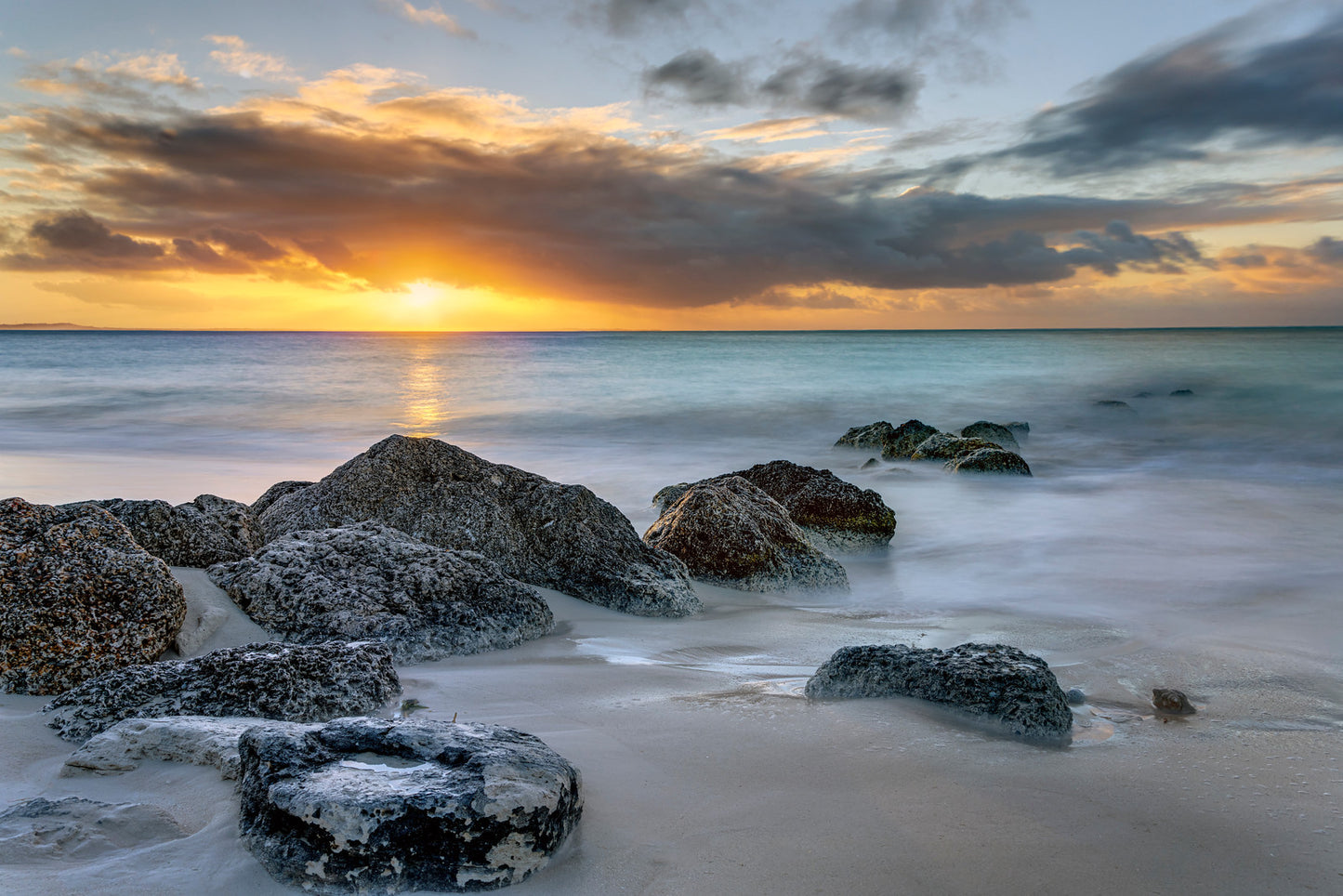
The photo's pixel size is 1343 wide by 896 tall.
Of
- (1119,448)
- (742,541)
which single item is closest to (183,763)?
(742,541)

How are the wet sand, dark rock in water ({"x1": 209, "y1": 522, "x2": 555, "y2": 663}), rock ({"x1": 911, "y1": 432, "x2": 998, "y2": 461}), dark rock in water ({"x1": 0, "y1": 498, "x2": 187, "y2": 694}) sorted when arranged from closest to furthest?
1. the wet sand
2. dark rock in water ({"x1": 0, "y1": 498, "x2": 187, "y2": 694})
3. dark rock in water ({"x1": 209, "y1": 522, "x2": 555, "y2": 663})
4. rock ({"x1": 911, "y1": 432, "x2": 998, "y2": 461})

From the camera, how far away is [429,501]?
5.23m

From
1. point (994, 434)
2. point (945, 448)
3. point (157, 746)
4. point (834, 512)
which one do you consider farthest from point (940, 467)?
point (157, 746)

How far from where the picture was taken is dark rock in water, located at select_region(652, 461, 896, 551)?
736 centimetres

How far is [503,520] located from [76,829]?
3212 millimetres

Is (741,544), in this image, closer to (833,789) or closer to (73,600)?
(833,789)

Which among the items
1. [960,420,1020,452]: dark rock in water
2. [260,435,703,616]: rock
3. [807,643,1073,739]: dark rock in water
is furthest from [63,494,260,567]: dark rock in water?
[960,420,1020,452]: dark rock in water

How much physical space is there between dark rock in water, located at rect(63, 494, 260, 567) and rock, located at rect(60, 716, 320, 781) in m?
2.15

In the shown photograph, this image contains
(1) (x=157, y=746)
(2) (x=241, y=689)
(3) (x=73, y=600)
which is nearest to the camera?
A: (1) (x=157, y=746)

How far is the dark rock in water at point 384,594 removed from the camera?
3.81 metres

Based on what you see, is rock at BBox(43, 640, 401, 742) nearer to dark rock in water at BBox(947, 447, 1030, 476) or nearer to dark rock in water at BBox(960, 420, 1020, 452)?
dark rock in water at BBox(947, 447, 1030, 476)

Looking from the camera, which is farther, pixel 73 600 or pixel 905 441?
pixel 905 441

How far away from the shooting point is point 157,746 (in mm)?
2471

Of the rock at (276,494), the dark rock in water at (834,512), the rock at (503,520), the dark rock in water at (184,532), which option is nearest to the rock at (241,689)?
the dark rock in water at (184,532)
